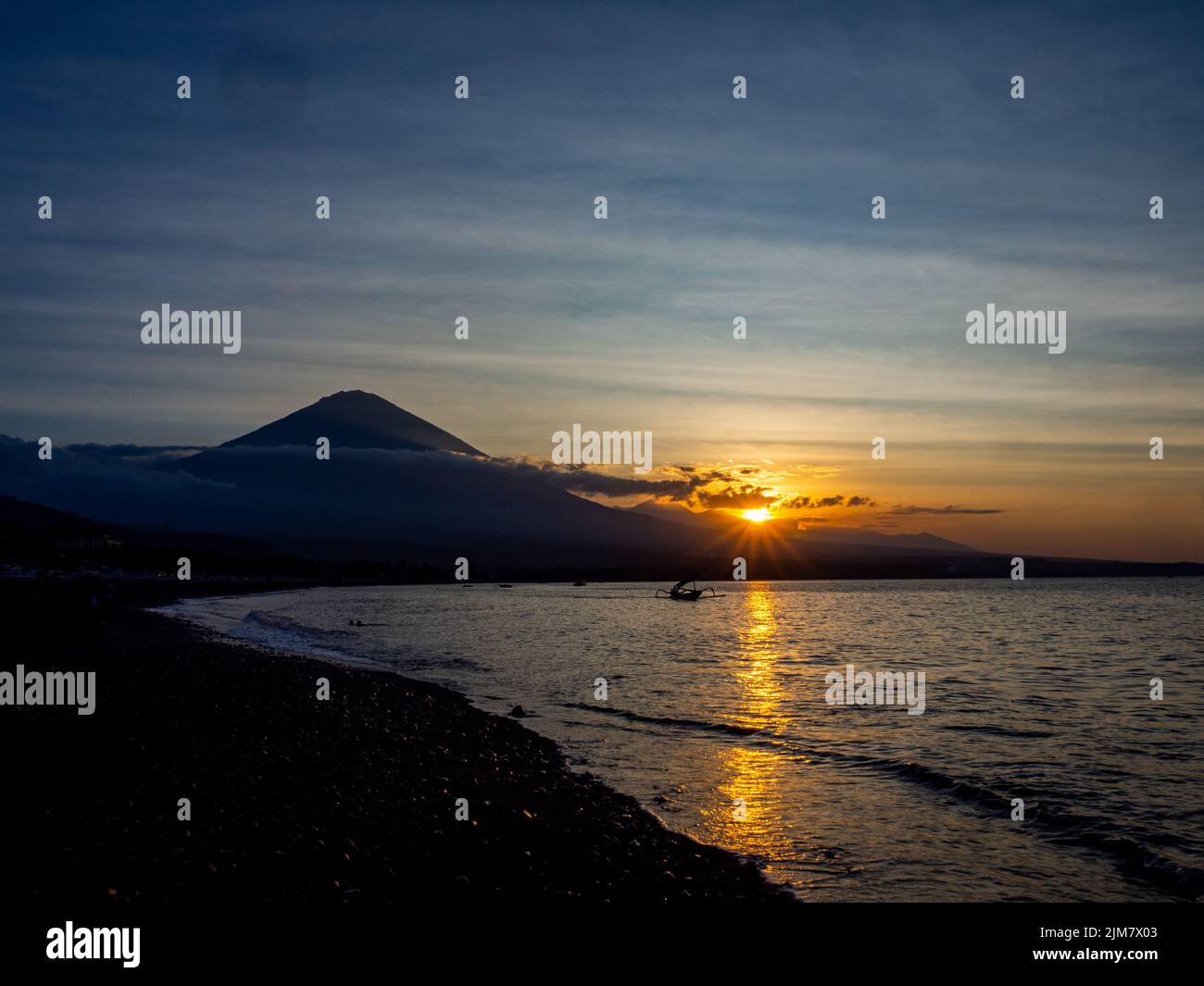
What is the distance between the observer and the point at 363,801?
14.9 m

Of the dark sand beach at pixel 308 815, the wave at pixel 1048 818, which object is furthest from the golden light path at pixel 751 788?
the wave at pixel 1048 818

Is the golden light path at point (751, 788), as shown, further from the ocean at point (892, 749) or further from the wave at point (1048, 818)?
the wave at point (1048, 818)

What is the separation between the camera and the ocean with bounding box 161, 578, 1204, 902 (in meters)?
14.6

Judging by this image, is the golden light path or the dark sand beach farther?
the golden light path

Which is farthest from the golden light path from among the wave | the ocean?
the wave

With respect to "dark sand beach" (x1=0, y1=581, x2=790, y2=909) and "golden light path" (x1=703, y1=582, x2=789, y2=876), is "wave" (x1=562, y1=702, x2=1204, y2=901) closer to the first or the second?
"golden light path" (x1=703, y1=582, x2=789, y2=876)

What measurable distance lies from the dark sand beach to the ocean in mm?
1383

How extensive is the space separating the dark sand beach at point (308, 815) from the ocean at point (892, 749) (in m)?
1.38

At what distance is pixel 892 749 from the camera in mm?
24078

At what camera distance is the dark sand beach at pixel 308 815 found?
10.8 m

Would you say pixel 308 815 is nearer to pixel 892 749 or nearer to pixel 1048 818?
pixel 1048 818
